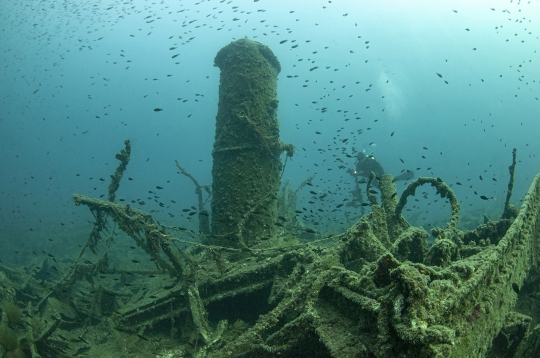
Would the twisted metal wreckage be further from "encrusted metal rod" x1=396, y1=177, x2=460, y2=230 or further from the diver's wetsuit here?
the diver's wetsuit

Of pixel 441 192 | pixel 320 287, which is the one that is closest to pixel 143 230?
pixel 320 287

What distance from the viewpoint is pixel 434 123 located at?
16950cm

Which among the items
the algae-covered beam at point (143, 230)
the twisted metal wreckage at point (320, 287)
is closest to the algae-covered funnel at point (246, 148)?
the twisted metal wreckage at point (320, 287)

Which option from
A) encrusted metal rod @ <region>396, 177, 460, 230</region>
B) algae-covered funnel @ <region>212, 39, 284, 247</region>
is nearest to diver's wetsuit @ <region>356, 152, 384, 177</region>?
algae-covered funnel @ <region>212, 39, 284, 247</region>

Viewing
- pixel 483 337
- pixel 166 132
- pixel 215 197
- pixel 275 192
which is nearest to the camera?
pixel 483 337

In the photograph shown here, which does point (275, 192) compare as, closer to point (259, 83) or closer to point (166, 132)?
point (259, 83)

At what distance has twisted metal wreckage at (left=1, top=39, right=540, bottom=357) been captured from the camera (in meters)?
1.81

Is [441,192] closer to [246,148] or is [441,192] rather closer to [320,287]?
[320,287]

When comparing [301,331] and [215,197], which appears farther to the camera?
[215,197]

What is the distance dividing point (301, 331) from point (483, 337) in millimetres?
1433

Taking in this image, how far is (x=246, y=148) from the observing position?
289 inches

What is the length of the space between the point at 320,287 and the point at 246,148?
5.17 metres

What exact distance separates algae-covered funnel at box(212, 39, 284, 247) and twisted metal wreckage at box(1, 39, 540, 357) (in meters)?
0.04

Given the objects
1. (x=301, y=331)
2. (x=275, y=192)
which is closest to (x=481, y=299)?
(x=301, y=331)
